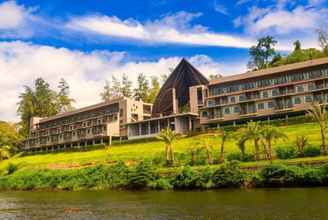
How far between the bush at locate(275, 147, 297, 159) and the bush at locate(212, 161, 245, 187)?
9072mm

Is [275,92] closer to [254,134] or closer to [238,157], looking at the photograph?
[238,157]

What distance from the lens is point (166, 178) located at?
51.3m

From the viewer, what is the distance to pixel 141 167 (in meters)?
52.4

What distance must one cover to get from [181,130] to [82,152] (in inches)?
1013

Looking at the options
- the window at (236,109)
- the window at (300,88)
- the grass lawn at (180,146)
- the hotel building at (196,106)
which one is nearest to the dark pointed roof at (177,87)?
the hotel building at (196,106)

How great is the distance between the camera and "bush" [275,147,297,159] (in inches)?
1993

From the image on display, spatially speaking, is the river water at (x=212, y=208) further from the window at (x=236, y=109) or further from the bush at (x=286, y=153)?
the window at (x=236, y=109)

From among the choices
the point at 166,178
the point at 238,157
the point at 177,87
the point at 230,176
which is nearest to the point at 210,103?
the point at 177,87

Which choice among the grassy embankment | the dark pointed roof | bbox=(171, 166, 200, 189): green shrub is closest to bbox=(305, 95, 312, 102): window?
the grassy embankment

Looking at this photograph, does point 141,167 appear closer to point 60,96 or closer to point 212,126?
point 212,126

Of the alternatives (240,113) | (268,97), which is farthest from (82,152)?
(268,97)

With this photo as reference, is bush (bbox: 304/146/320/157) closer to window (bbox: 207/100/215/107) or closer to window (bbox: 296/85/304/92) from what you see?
window (bbox: 296/85/304/92)

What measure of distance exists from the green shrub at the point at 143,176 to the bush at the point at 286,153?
57.2ft

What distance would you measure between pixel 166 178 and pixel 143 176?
324cm
